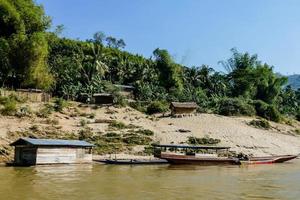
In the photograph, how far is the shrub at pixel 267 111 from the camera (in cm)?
7581

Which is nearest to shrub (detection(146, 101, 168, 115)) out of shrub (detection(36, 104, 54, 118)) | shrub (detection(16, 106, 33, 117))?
shrub (detection(36, 104, 54, 118))

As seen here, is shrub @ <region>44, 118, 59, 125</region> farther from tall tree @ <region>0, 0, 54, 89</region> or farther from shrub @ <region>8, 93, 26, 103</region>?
tall tree @ <region>0, 0, 54, 89</region>

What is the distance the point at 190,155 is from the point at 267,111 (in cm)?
3592

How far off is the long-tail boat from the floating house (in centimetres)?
779

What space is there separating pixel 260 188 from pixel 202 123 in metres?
34.3

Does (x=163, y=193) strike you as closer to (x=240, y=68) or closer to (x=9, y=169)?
(x=9, y=169)

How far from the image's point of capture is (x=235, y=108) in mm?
73438

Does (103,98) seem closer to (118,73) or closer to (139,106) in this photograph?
(139,106)

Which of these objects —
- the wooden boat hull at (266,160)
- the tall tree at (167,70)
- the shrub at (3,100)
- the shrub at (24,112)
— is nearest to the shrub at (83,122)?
the shrub at (24,112)

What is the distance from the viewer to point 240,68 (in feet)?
324

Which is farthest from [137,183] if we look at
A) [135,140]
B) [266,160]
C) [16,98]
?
[16,98]

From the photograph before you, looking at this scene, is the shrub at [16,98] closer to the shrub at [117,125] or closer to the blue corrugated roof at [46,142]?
the shrub at [117,125]

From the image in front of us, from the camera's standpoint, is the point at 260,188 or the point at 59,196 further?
the point at 260,188

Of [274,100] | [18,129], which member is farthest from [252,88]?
[18,129]
